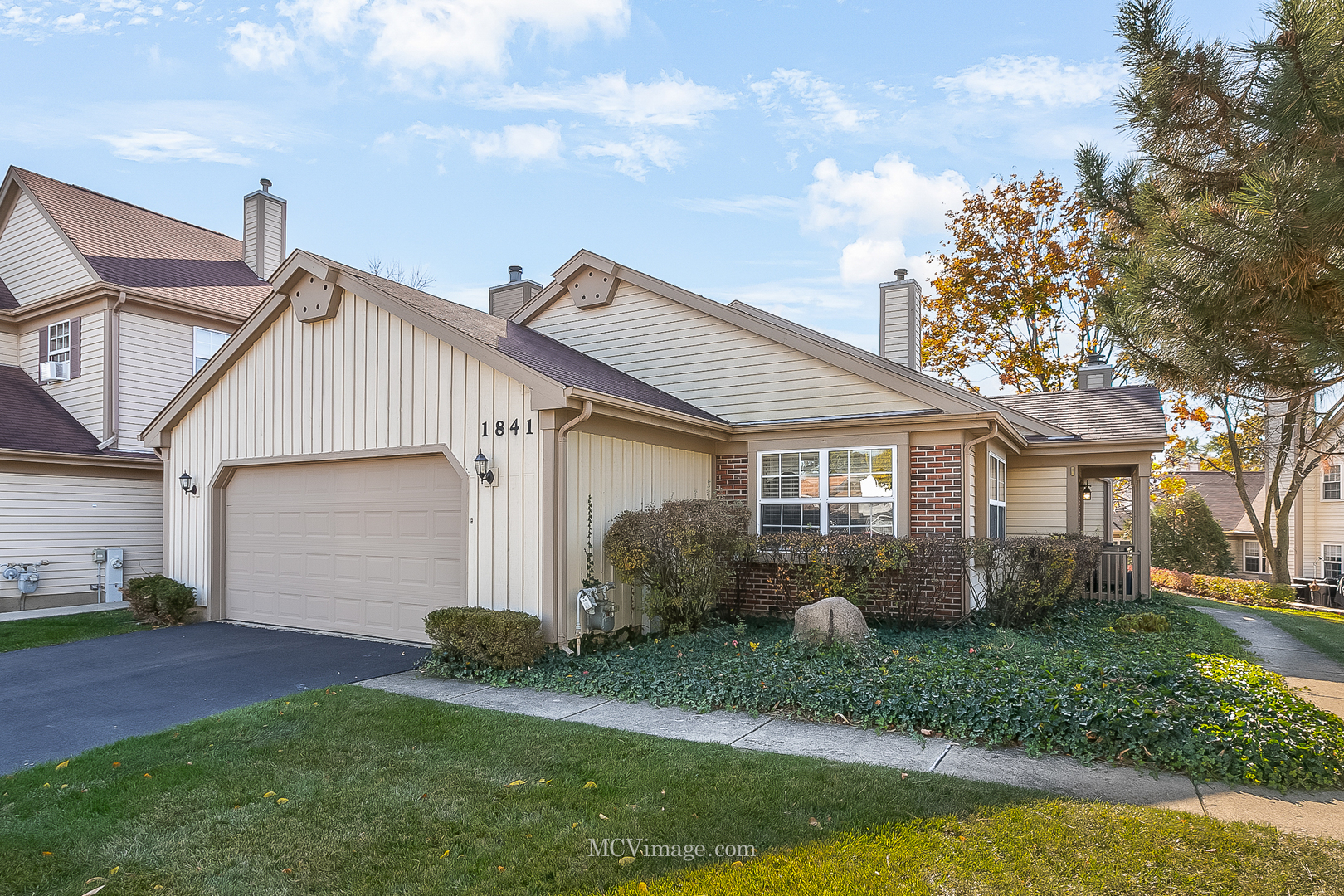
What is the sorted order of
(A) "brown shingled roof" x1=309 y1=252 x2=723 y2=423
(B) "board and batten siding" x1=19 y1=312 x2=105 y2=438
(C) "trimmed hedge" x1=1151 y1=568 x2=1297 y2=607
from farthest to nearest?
(C) "trimmed hedge" x1=1151 y1=568 x2=1297 y2=607
(B) "board and batten siding" x1=19 y1=312 x2=105 y2=438
(A) "brown shingled roof" x1=309 y1=252 x2=723 y2=423

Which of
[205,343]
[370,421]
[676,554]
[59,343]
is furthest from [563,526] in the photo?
[59,343]

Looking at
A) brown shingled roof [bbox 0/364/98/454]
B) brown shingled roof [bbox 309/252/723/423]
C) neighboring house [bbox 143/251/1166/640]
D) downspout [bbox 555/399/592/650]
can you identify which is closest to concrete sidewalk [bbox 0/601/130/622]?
neighboring house [bbox 143/251/1166/640]

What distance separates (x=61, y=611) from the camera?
42.4 ft

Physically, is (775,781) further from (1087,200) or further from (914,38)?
(914,38)

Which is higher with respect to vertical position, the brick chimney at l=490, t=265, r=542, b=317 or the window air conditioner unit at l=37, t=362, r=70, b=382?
the brick chimney at l=490, t=265, r=542, b=317

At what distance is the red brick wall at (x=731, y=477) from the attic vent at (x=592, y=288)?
3539mm

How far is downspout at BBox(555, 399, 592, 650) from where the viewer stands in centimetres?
829

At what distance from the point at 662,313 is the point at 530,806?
9.29 m

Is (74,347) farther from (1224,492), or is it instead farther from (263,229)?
(1224,492)

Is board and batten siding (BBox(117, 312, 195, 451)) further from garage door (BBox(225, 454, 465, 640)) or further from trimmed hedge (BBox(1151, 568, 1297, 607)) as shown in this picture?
trimmed hedge (BBox(1151, 568, 1297, 607))

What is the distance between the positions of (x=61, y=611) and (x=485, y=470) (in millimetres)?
9356

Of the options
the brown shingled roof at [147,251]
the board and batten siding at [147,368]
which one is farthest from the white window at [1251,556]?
the board and batten siding at [147,368]

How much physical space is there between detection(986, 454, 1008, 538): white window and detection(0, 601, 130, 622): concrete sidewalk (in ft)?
47.1

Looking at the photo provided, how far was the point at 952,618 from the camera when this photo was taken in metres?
9.88
